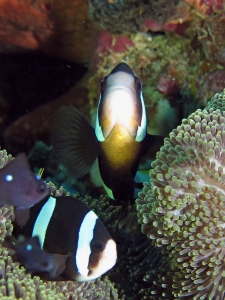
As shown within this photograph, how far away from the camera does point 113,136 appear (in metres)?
1.54

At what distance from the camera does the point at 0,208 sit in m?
1.36

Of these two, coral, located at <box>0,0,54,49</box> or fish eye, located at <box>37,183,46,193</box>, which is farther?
coral, located at <box>0,0,54,49</box>

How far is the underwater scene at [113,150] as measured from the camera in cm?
125

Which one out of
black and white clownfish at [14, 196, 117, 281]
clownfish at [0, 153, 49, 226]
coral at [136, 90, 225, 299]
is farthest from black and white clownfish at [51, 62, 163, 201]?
clownfish at [0, 153, 49, 226]

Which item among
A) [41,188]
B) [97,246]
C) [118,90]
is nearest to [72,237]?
[97,246]

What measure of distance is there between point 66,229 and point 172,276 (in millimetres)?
494

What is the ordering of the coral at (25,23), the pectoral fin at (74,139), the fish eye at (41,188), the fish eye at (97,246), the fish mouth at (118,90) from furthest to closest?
the coral at (25,23) < the pectoral fin at (74,139) < the fish mouth at (118,90) < the fish eye at (97,246) < the fish eye at (41,188)

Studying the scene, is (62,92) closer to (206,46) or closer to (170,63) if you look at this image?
(170,63)

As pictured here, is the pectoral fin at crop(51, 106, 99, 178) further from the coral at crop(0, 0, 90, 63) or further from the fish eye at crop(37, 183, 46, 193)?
the coral at crop(0, 0, 90, 63)

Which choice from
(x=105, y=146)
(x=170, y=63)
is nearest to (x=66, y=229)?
(x=105, y=146)

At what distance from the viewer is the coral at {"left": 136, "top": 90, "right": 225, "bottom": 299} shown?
1.23m

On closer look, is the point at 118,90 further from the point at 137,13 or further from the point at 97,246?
the point at 137,13

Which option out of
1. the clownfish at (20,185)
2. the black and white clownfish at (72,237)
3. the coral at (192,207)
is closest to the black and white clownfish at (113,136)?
the coral at (192,207)

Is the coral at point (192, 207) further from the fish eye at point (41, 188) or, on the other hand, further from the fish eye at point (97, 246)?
the fish eye at point (41, 188)
